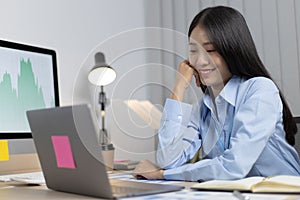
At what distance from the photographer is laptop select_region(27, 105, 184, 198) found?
0.73 m

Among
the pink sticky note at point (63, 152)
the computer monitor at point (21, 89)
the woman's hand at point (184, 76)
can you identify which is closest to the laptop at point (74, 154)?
the pink sticky note at point (63, 152)

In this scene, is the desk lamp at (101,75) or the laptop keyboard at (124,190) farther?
the desk lamp at (101,75)

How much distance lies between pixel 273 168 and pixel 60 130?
0.67 meters

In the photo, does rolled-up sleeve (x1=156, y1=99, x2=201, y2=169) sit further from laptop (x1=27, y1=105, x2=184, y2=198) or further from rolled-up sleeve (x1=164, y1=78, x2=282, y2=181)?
laptop (x1=27, y1=105, x2=184, y2=198)

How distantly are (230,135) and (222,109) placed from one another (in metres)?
0.08

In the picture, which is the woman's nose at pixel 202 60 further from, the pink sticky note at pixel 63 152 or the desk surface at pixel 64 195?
the pink sticky note at pixel 63 152

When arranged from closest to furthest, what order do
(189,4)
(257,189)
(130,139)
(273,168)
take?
(257,189)
(130,139)
(273,168)
(189,4)

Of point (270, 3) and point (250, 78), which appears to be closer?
point (250, 78)

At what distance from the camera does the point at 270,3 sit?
2117mm

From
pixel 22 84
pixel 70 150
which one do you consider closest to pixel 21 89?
pixel 22 84

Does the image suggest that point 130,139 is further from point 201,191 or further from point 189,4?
point 189,4

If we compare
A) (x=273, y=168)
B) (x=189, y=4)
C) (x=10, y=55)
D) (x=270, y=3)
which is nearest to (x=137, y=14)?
(x=189, y=4)

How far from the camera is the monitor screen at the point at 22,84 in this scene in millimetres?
1545

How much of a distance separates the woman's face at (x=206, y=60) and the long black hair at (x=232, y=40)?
0.01 meters
